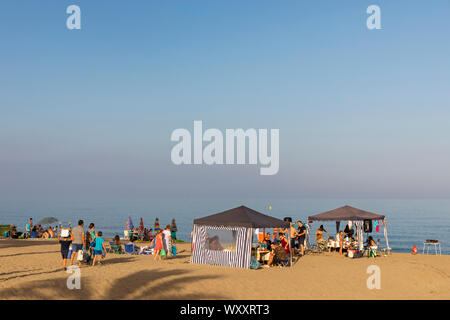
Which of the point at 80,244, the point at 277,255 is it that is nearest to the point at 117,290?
the point at 80,244

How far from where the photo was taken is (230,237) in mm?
17922

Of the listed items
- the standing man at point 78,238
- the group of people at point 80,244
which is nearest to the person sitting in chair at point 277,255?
the group of people at point 80,244

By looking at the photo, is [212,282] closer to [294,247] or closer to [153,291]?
[153,291]

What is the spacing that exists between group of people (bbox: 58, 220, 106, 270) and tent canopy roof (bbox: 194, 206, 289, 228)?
4041 mm

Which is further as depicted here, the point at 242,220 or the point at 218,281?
the point at 242,220

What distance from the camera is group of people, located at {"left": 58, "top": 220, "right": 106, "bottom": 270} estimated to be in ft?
52.5

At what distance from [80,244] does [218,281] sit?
18.5 ft

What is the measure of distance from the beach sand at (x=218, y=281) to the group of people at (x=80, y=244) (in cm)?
57

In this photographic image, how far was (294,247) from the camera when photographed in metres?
23.4

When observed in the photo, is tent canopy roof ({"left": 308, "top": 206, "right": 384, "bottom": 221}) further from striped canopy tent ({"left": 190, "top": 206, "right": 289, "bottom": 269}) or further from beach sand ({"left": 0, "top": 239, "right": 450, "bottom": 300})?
striped canopy tent ({"left": 190, "top": 206, "right": 289, "bottom": 269})

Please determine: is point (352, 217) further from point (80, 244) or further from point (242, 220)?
point (80, 244)

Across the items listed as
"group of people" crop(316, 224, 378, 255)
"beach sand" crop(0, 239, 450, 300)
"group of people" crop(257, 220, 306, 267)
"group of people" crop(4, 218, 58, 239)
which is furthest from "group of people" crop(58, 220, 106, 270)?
"group of people" crop(4, 218, 58, 239)

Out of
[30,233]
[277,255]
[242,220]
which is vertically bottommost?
[30,233]
